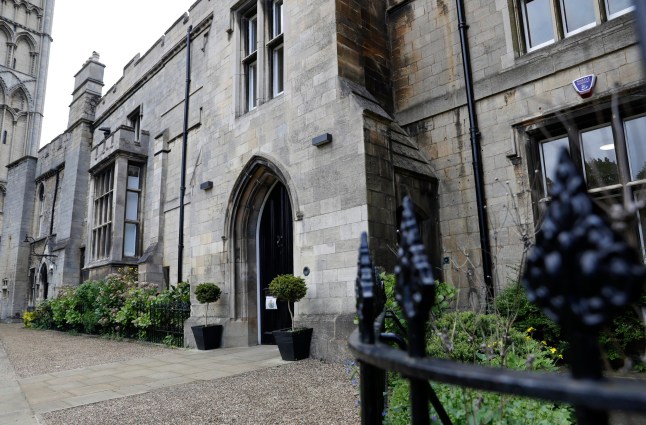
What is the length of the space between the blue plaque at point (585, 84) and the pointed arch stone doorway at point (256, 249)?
537 centimetres

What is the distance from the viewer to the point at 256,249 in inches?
369

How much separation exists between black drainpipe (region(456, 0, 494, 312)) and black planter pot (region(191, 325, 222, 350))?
5.26m

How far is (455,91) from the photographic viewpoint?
8.20 m

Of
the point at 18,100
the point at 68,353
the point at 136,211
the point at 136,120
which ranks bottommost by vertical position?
the point at 68,353

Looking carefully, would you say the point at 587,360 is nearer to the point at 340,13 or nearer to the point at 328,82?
the point at 328,82

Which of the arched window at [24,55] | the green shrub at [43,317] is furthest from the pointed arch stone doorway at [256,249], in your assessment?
the arched window at [24,55]

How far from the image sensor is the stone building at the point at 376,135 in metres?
6.61

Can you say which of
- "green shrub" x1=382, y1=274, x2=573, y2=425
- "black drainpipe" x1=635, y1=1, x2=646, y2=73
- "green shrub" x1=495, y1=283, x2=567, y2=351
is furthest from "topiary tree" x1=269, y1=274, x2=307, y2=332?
"black drainpipe" x1=635, y1=1, x2=646, y2=73

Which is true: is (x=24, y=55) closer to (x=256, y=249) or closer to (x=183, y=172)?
(x=183, y=172)

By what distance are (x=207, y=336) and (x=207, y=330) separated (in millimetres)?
116

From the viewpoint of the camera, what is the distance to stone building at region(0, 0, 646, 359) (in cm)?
661

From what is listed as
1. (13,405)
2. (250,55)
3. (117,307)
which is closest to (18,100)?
(117,307)

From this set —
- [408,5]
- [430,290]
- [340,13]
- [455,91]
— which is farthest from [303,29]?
[430,290]

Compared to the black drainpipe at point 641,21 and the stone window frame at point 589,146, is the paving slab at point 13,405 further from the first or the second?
the stone window frame at point 589,146
